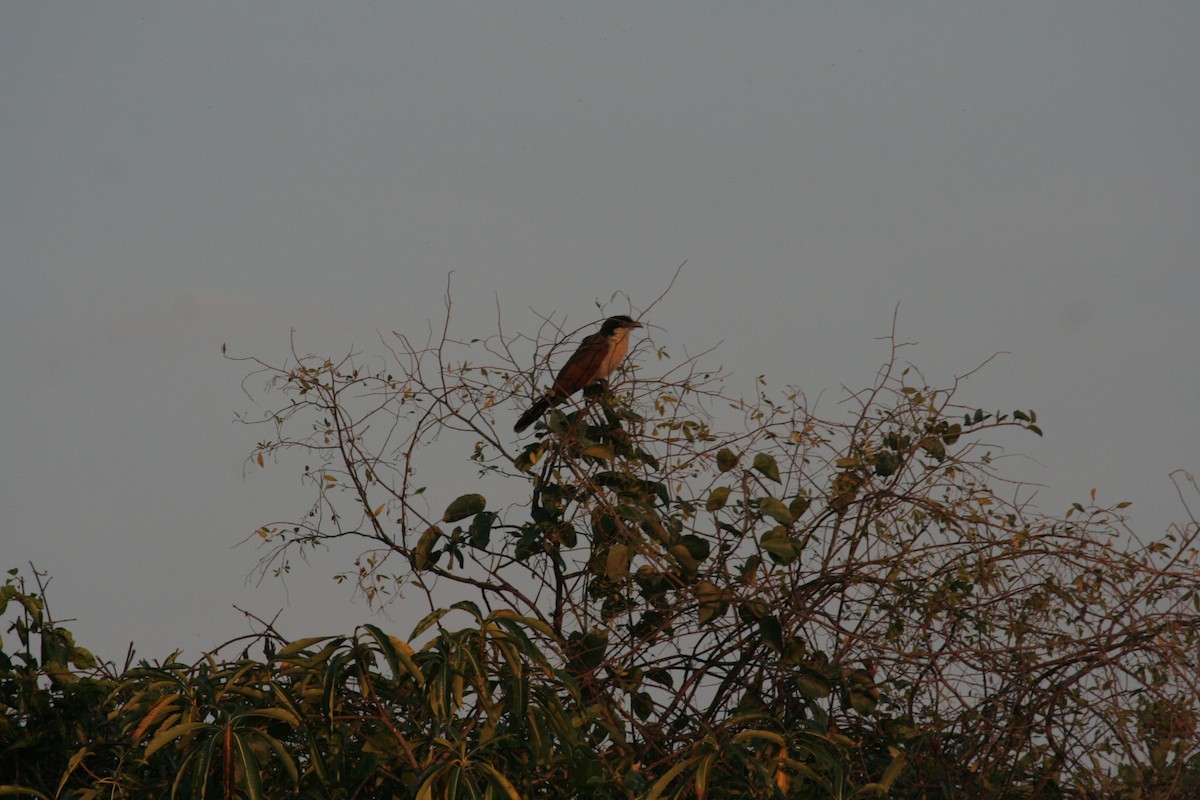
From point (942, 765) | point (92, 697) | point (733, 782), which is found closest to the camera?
point (733, 782)

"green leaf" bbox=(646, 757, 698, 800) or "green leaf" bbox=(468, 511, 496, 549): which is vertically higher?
"green leaf" bbox=(468, 511, 496, 549)

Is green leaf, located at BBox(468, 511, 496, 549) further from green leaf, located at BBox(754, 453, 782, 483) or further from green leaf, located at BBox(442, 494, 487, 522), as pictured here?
green leaf, located at BBox(754, 453, 782, 483)

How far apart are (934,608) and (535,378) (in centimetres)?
170

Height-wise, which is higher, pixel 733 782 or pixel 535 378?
pixel 535 378

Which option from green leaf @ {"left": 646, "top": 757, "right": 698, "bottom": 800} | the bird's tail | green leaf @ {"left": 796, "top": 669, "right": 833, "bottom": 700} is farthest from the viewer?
the bird's tail

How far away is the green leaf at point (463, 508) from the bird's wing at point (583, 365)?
69cm

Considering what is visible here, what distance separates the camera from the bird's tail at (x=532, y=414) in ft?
16.1

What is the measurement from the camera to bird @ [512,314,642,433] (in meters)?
5.09

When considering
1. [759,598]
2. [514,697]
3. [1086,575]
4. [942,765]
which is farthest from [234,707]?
[1086,575]

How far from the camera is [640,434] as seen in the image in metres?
4.55

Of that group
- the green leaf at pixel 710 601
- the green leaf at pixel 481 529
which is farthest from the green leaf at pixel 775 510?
the green leaf at pixel 481 529

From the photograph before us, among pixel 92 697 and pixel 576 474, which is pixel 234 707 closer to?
pixel 92 697

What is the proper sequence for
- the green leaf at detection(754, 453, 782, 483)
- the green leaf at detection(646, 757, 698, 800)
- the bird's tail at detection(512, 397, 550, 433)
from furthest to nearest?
the bird's tail at detection(512, 397, 550, 433) < the green leaf at detection(754, 453, 782, 483) < the green leaf at detection(646, 757, 698, 800)

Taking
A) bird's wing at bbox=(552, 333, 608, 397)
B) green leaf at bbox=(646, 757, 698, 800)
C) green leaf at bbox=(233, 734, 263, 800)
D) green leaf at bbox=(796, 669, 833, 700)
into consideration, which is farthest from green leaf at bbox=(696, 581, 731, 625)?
green leaf at bbox=(233, 734, 263, 800)
